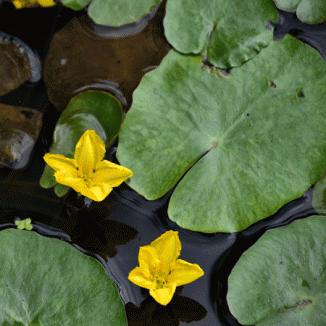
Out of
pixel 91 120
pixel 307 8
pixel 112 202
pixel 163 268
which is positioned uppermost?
pixel 307 8

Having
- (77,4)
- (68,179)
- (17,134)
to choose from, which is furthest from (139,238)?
(77,4)

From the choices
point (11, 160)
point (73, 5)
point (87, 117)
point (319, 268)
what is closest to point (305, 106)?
point (319, 268)

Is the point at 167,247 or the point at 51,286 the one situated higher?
the point at 167,247

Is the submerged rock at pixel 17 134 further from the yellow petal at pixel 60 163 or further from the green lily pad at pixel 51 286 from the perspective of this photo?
the yellow petal at pixel 60 163

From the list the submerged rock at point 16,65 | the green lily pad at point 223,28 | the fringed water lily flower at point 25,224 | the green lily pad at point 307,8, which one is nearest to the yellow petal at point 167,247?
the fringed water lily flower at point 25,224

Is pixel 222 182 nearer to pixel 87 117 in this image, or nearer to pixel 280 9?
pixel 87 117

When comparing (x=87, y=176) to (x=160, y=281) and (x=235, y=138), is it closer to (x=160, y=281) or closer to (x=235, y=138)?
(x=160, y=281)

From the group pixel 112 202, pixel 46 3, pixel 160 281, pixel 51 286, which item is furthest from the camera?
pixel 46 3
